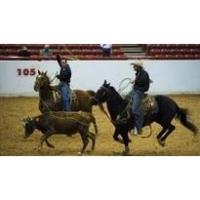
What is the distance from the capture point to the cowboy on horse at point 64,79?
25.3ft

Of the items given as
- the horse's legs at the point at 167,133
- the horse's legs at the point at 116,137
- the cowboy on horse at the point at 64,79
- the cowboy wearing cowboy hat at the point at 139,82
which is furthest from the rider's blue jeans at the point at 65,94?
the horse's legs at the point at 167,133

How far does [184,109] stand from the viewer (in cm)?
772

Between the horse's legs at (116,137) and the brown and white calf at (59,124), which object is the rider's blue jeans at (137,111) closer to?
the horse's legs at (116,137)

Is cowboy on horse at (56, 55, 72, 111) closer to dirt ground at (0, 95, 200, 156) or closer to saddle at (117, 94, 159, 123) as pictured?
dirt ground at (0, 95, 200, 156)

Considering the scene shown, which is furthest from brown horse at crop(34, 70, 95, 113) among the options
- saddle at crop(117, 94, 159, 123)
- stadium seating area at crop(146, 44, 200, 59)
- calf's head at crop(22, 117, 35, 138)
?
stadium seating area at crop(146, 44, 200, 59)

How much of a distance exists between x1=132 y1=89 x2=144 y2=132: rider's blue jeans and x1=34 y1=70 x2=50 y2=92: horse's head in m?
0.83

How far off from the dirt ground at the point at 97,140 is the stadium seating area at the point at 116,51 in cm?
41

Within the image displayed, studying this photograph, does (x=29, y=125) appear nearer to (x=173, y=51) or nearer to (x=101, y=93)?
(x=101, y=93)

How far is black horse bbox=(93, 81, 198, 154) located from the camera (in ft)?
25.4

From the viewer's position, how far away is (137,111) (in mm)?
7812

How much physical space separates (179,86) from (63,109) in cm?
113
